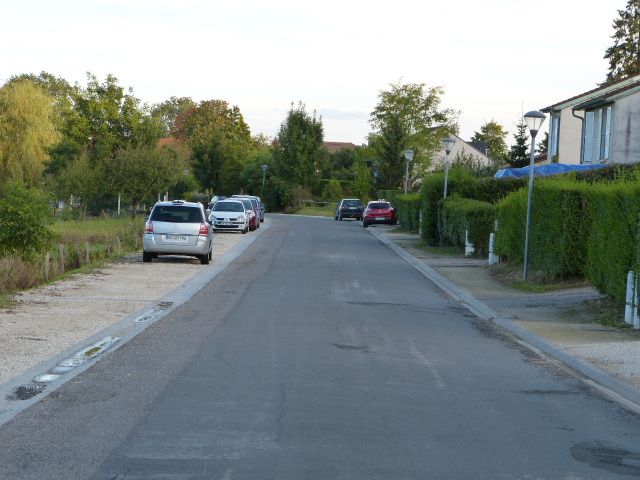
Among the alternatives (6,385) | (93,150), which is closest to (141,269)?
(6,385)

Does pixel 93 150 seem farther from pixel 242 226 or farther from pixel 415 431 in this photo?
pixel 415 431

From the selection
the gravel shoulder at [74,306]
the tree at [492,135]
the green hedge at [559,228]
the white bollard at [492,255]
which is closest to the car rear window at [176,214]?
the gravel shoulder at [74,306]

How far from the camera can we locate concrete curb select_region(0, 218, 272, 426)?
8.40 metres

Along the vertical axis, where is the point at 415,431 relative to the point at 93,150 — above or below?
below

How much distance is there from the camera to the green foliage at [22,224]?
2194cm

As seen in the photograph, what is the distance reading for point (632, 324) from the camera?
1441 centimetres

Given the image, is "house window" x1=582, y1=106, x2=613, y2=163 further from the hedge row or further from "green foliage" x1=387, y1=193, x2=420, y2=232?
the hedge row

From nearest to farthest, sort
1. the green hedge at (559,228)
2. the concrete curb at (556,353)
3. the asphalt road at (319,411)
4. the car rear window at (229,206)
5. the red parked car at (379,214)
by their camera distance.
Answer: the asphalt road at (319,411)
the concrete curb at (556,353)
the green hedge at (559,228)
the car rear window at (229,206)
the red parked car at (379,214)

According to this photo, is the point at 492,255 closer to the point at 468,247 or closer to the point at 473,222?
the point at 473,222

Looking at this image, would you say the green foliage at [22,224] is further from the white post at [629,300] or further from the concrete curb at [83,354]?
the white post at [629,300]

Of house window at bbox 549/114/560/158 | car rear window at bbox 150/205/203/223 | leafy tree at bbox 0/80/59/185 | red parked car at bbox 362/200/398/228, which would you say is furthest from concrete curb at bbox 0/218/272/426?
leafy tree at bbox 0/80/59/185

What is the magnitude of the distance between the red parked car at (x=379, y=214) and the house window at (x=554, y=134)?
10.5 metres

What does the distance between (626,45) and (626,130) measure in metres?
31.6

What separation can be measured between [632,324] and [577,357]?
312cm
